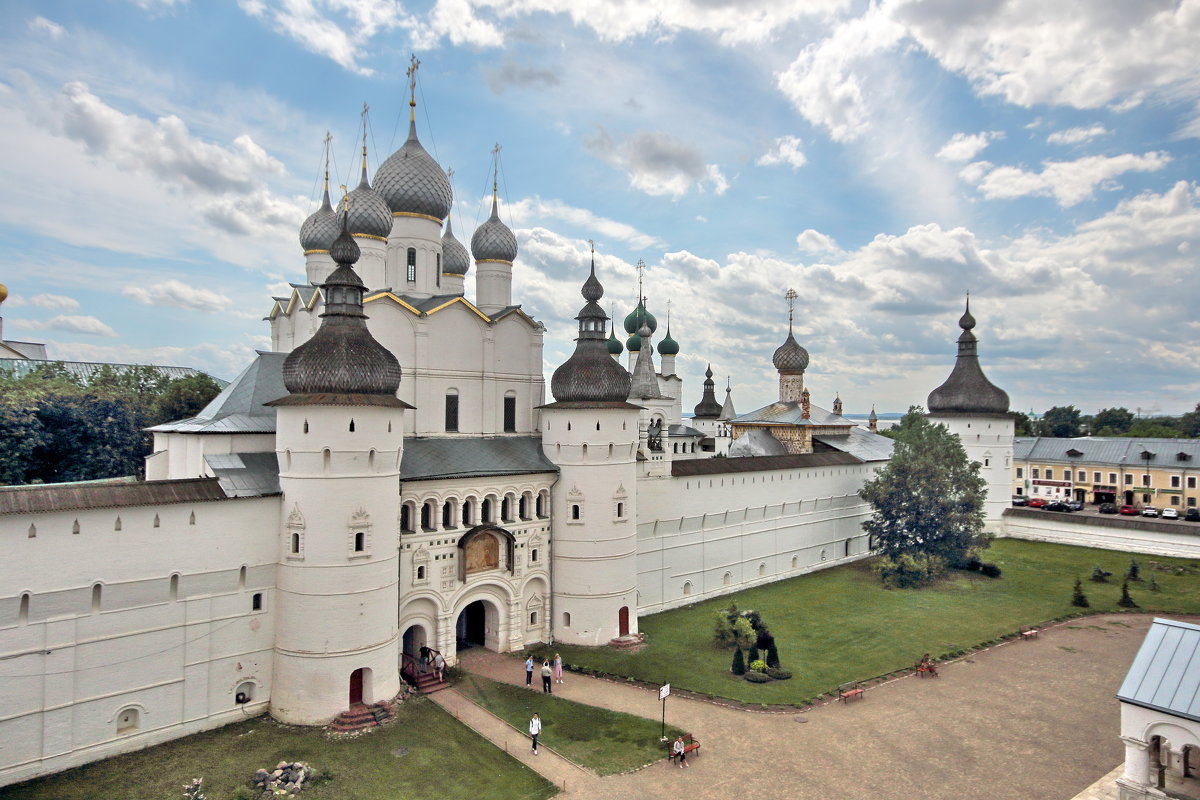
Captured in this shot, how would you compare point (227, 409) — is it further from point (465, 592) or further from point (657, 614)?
point (657, 614)

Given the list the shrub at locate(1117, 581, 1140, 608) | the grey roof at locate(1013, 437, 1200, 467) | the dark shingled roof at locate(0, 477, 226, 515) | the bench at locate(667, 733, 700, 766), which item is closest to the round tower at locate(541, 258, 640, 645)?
the bench at locate(667, 733, 700, 766)

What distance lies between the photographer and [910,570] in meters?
28.6

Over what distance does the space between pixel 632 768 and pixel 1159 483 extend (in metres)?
45.0

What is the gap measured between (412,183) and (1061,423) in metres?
78.0

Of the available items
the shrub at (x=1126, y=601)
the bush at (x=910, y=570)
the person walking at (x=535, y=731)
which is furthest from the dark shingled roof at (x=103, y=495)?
the shrub at (x=1126, y=601)

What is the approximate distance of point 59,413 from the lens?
26.2 meters

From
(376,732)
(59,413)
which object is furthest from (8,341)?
(376,732)

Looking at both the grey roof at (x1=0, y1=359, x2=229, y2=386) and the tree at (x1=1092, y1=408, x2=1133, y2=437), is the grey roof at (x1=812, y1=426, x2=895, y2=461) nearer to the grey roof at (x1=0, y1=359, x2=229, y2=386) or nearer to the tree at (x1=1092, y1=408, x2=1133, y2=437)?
the grey roof at (x1=0, y1=359, x2=229, y2=386)

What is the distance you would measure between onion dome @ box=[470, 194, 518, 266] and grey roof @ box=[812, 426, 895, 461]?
20.5 metres

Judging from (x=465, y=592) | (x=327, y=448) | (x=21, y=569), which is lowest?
(x=465, y=592)

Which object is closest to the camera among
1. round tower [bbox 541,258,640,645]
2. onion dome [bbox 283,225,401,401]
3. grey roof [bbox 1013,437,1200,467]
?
onion dome [bbox 283,225,401,401]

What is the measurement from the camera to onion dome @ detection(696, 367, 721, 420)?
48219mm

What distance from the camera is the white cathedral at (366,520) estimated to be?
14281mm

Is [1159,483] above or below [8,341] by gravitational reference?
below
